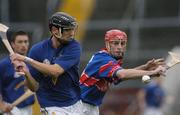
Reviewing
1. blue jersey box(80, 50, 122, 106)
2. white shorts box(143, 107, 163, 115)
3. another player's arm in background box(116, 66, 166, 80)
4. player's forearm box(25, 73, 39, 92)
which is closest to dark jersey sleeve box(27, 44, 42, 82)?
player's forearm box(25, 73, 39, 92)

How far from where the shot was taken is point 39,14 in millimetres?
23469

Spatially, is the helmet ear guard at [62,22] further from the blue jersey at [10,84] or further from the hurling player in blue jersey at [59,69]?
the blue jersey at [10,84]

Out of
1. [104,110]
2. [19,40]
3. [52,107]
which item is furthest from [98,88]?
[104,110]

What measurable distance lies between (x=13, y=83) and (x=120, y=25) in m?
9.38

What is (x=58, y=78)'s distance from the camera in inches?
433

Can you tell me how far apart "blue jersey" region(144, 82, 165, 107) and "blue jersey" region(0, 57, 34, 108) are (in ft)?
28.9

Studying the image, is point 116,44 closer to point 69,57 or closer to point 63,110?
point 69,57

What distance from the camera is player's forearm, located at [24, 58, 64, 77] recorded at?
34.4 ft

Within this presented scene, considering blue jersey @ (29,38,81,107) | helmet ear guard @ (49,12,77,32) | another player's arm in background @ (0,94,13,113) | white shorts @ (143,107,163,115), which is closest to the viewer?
helmet ear guard @ (49,12,77,32)

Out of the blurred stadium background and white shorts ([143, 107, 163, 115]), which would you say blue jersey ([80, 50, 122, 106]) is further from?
white shorts ([143, 107, 163, 115])

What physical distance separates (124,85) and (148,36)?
75.9 inches

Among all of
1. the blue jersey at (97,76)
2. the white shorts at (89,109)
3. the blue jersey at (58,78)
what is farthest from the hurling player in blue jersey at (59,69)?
the white shorts at (89,109)

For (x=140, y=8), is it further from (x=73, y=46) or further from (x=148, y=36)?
(x=73, y=46)

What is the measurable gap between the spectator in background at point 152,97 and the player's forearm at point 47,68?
36.6ft
